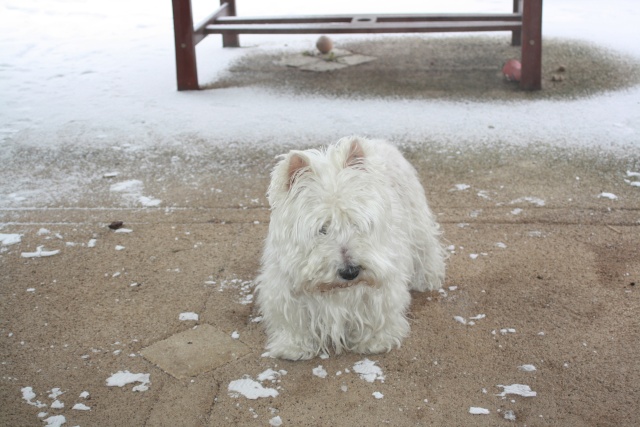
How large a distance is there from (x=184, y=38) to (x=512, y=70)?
3.18 metres

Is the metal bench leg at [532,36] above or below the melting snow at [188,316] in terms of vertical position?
above

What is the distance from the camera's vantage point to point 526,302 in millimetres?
3871

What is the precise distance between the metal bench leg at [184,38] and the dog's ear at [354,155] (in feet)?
13.9

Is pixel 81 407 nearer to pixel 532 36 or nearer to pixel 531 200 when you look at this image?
pixel 531 200

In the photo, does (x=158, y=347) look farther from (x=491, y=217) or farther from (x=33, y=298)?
(x=491, y=217)

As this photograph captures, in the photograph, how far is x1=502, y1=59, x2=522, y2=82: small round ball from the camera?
7.33 metres

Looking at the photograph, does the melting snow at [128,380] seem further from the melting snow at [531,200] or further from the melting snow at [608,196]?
the melting snow at [608,196]

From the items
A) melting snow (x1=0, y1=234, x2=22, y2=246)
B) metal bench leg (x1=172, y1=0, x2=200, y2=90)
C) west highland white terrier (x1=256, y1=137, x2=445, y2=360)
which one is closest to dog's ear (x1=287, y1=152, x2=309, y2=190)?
west highland white terrier (x1=256, y1=137, x2=445, y2=360)

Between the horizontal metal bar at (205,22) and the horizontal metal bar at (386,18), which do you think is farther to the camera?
the horizontal metal bar at (386,18)

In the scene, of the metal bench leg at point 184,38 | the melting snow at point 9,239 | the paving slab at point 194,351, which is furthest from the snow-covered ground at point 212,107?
the paving slab at point 194,351

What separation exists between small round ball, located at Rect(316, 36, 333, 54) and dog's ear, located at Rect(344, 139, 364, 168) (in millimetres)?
5470

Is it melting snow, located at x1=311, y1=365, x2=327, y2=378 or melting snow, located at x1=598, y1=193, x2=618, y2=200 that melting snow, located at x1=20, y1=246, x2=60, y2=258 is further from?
melting snow, located at x1=598, y1=193, x2=618, y2=200

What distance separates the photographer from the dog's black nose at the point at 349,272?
10.1 feet

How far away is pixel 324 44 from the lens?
8477mm
